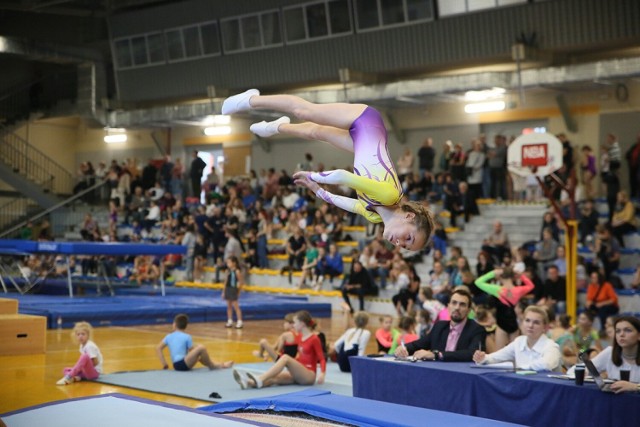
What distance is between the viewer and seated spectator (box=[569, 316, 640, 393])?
655 centimetres

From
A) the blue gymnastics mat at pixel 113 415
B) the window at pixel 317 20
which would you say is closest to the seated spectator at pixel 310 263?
the window at pixel 317 20

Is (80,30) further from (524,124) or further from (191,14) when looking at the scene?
(524,124)

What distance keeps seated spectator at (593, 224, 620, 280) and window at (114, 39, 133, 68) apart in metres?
17.7

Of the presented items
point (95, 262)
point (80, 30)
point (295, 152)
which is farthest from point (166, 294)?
point (80, 30)

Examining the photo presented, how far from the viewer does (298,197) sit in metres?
23.5

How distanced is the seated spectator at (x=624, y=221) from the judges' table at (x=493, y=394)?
9771 millimetres

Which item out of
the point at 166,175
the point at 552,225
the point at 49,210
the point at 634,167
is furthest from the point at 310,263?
the point at 49,210

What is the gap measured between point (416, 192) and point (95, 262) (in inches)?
347

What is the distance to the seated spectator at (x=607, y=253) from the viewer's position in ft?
51.1

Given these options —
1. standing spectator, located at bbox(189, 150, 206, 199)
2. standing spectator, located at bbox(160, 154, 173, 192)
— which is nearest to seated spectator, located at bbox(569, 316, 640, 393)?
standing spectator, located at bbox(189, 150, 206, 199)

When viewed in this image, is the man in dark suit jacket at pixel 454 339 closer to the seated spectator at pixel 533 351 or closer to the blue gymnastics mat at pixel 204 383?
the seated spectator at pixel 533 351

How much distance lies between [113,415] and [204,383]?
4223mm

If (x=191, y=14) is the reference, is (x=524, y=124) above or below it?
below

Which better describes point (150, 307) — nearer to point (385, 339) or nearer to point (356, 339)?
point (356, 339)
